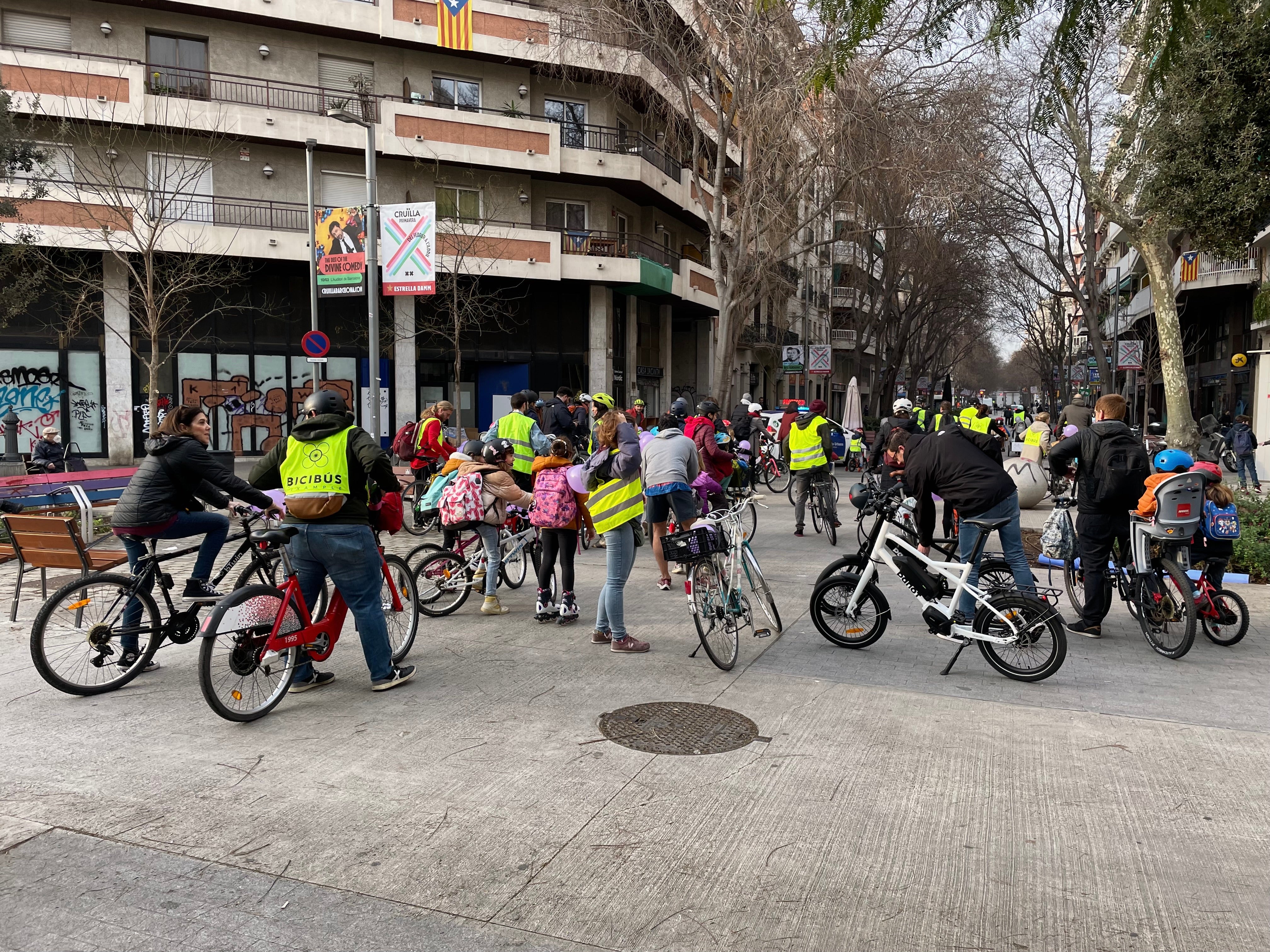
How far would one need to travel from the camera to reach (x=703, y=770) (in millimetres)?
4633

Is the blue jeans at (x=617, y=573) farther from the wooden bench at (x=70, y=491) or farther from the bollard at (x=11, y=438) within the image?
the bollard at (x=11, y=438)

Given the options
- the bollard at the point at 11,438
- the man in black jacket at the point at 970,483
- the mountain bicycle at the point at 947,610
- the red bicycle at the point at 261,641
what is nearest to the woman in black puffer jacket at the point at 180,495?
the red bicycle at the point at 261,641

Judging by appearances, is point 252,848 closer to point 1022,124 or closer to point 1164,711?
point 1164,711

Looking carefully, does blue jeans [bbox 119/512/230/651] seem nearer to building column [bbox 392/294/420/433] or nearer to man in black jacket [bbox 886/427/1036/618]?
man in black jacket [bbox 886/427/1036/618]

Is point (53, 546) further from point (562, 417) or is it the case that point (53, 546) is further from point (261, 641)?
point (562, 417)

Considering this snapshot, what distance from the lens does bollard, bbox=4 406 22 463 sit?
2069 centimetres

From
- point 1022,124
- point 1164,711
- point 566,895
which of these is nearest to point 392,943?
point 566,895

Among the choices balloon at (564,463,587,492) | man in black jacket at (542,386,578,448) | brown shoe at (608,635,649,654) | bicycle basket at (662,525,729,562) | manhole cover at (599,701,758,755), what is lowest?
manhole cover at (599,701,758,755)

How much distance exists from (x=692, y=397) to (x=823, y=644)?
27940mm

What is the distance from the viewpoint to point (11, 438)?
21203mm

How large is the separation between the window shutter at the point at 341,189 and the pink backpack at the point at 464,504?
68.8ft

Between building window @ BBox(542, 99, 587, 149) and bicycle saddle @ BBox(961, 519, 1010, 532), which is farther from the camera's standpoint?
building window @ BBox(542, 99, 587, 149)

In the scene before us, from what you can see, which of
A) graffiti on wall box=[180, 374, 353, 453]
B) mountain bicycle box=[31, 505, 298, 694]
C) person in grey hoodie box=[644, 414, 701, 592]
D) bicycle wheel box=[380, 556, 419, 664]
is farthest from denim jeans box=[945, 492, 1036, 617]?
graffiti on wall box=[180, 374, 353, 453]

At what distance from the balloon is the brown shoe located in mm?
1125
